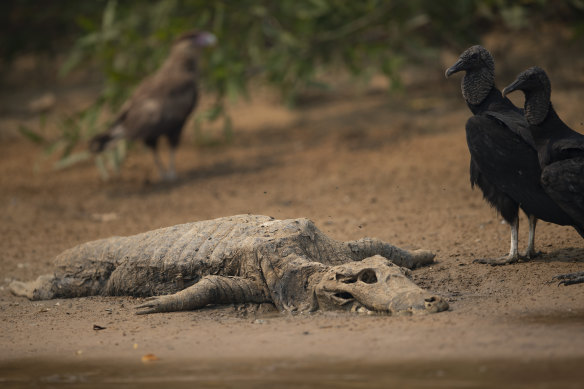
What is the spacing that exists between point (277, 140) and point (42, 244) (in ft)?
16.1

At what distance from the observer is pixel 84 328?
512 centimetres

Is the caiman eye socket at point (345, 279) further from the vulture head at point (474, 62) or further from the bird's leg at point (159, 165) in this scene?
the bird's leg at point (159, 165)

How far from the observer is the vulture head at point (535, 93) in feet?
17.4

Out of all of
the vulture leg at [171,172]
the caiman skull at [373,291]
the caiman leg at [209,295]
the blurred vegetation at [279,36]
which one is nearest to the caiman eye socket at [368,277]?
the caiman skull at [373,291]

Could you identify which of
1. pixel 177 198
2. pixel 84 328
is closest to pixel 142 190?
pixel 177 198

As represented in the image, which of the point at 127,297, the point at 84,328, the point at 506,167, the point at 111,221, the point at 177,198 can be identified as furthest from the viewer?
the point at 177,198

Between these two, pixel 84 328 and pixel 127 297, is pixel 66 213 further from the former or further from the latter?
pixel 84 328

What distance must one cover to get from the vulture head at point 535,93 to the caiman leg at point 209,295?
84.5 inches

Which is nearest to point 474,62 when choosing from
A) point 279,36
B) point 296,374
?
point 296,374

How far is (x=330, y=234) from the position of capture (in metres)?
7.23

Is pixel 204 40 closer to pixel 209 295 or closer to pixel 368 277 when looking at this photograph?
pixel 209 295

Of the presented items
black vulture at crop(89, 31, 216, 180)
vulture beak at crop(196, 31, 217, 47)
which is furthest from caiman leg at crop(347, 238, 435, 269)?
vulture beak at crop(196, 31, 217, 47)

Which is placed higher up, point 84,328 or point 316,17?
point 316,17

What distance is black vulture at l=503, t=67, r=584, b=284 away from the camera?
495 cm
